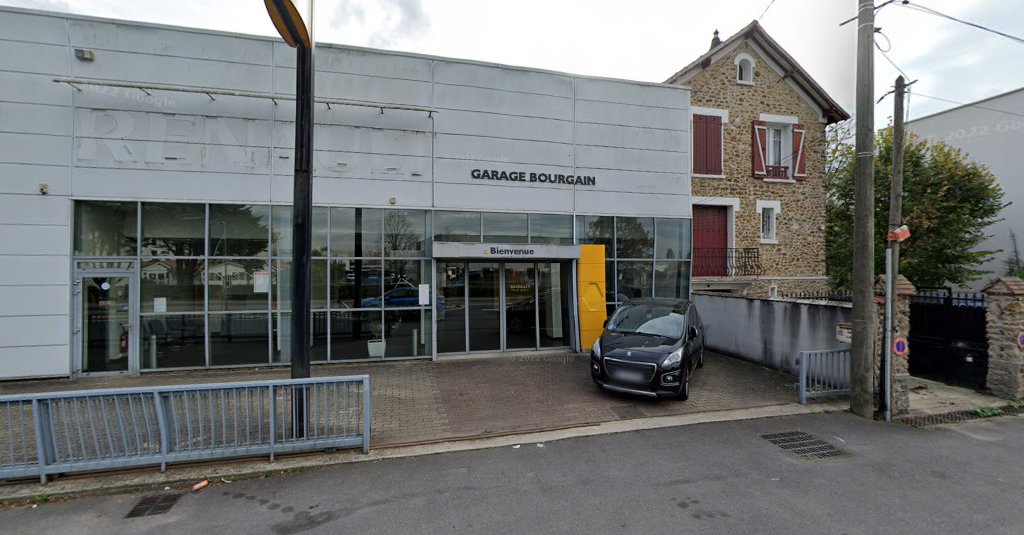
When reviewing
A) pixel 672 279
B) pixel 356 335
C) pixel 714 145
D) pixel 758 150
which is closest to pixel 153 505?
pixel 356 335

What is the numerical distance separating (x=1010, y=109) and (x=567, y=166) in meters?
22.8

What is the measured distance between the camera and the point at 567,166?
36.7ft

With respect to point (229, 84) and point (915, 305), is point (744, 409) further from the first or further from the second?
point (229, 84)

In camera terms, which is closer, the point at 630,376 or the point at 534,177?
the point at 630,376

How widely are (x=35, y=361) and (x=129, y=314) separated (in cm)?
167

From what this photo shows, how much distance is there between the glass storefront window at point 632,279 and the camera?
37.9 feet

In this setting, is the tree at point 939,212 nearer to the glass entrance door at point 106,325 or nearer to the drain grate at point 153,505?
the drain grate at point 153,505

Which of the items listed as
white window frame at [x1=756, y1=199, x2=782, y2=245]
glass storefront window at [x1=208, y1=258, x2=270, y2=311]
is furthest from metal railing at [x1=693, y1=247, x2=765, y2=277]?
glass storefront window at [x1=208, y1=258, x2=270, y2=311]

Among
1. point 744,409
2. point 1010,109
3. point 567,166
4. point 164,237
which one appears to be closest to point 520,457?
point 744,409

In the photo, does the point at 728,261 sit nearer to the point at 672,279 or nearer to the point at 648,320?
the point at 672,279

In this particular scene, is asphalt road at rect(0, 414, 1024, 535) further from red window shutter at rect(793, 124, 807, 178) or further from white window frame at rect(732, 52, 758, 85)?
white window frame at rect(732, 52, 758, 85)

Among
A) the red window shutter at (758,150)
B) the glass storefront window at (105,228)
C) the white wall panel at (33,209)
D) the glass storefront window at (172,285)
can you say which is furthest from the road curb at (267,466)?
the red window shutter at (758,150)

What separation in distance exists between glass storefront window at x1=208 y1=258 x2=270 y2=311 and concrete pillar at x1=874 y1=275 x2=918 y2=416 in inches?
465

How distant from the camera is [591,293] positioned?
11.0 m
